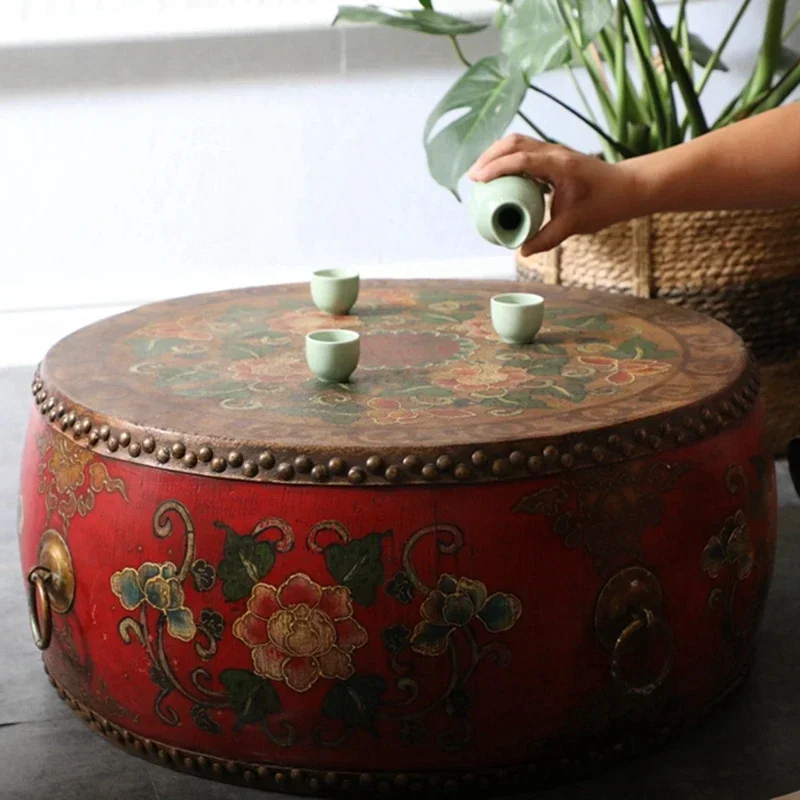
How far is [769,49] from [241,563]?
1.63 metres

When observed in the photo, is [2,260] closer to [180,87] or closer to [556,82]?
[180,87]

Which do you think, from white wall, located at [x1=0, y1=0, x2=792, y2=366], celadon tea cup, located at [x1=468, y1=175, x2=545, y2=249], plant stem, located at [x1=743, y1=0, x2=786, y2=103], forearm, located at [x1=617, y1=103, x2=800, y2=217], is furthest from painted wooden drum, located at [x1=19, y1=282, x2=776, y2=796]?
white wall, located at [x1=0, y1=0, x2=792, y2=366]

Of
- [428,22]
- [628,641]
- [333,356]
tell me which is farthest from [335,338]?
[428,22]

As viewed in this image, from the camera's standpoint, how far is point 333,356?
155 centimetres

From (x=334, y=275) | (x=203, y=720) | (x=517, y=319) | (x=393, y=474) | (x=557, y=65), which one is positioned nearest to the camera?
(x=393, y=474)

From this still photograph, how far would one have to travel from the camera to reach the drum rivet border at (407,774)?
145 cm

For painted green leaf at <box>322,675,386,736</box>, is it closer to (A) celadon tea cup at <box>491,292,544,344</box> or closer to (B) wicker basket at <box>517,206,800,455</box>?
(A) celadon tea cup at <box>491,292,544,344</box>

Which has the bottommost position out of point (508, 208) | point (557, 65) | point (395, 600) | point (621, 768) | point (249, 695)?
point (621, 768)

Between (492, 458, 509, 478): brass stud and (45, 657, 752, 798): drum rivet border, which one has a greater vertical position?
(492, 458, 509, 478): brass stud

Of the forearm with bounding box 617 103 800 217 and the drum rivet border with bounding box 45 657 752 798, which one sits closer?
the drum rivet border with bounding box 45 657 752 798

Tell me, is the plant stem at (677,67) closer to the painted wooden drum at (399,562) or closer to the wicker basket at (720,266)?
the wicker basket at (720,266)

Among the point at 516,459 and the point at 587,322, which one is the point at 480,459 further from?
the point at 587,322

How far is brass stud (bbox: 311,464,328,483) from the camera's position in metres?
1.36

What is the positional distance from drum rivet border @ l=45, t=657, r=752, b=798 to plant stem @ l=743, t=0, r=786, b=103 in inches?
55.2
